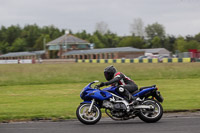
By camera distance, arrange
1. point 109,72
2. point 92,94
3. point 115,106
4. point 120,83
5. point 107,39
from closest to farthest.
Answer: point 92,94, point 115,106, point 109,72, point 120,83, point 107,39

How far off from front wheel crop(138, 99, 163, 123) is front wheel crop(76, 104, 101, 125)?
49.6 inches

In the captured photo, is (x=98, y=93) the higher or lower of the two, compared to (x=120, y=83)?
lower

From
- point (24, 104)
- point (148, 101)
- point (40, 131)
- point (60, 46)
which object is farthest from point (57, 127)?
point (60, 46)

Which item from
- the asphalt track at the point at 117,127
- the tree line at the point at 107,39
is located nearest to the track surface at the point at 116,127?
the asphalt track at the point at 117,127

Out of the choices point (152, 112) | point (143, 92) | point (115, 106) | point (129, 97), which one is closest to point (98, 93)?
point (115, 106)

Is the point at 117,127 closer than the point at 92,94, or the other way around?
the point at 117,127

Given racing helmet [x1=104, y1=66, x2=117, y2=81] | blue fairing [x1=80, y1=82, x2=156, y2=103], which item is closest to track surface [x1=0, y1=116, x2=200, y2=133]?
blue fairing [x1=80, y1=82, x2=156, y2=103]

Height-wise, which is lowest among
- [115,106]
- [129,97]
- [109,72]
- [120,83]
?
[115,106]

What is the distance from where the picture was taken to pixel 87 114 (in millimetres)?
9992

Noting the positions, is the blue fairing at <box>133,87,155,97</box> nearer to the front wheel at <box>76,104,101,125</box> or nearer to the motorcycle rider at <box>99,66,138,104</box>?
the motorcycle rider at <box>99,66,138,104</box>

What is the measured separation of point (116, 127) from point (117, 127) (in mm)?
27

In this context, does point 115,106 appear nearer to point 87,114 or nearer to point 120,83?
point 120,83

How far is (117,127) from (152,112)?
1.19m

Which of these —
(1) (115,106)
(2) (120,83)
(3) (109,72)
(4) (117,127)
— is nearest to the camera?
(4) (117,127)
